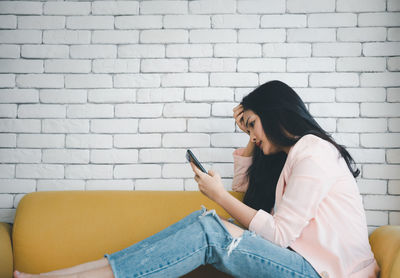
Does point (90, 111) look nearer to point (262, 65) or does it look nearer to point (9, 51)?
point (9, 51)

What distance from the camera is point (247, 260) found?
117 centimetres

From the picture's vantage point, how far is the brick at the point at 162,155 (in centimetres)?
190

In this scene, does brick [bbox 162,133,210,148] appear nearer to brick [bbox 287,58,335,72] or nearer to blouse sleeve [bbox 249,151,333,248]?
brick [bbox 287,58,335,72]

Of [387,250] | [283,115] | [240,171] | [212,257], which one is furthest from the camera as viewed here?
[240,171]

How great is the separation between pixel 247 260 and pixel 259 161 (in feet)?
2.03

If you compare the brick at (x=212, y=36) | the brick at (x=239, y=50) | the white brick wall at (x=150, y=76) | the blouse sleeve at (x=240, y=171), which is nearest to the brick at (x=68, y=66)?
the white brick wall at (x=150, y=76)

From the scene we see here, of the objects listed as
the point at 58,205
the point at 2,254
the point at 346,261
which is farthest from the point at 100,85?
the point at 346,261

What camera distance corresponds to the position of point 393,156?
1.83 metres

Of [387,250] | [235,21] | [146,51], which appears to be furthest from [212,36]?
[387,250]

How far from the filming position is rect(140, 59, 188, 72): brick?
1.91 metres

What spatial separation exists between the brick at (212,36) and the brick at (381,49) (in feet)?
2.26

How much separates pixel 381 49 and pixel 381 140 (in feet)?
1.55

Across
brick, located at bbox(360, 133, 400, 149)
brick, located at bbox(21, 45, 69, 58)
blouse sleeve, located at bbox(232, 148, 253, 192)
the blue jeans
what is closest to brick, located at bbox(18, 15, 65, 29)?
brick, located at bbox(21, 45, 69, 58)

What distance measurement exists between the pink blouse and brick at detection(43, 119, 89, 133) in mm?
1093
